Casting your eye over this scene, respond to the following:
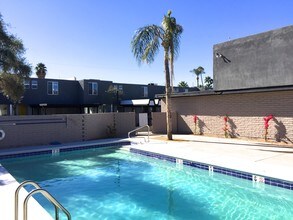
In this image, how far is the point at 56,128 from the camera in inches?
608

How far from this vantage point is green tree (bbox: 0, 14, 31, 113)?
1498cm

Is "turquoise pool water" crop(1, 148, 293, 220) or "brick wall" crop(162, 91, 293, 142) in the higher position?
"brick wall" crop(162, 91, 293, 142)

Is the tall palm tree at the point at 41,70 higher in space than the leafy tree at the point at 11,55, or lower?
higher

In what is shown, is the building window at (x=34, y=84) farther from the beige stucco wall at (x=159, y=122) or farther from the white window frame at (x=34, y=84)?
the beige stucco wall at (x=159, y=122)

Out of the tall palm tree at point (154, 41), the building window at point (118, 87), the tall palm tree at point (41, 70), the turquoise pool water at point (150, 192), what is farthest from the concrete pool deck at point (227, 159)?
the tall palm tree at point (41, 70)

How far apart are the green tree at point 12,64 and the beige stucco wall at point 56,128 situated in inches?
137

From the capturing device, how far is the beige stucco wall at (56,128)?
46.1 feet

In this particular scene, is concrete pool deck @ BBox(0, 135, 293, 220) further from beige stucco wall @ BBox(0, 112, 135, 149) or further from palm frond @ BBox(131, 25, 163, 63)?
palm frond @ BBox(131, 25, 163, 63)

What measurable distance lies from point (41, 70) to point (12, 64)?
97.9 ft

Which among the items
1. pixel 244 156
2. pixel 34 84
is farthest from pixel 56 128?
Answer: pixel 34 84

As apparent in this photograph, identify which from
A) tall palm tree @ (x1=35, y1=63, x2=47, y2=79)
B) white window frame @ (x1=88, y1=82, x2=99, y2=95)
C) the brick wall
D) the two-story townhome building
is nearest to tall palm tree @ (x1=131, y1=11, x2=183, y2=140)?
the brick wall

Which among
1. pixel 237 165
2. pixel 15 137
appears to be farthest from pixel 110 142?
pixel 237 165

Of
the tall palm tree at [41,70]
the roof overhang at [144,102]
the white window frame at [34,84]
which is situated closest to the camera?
the roof overhang at [144,102]

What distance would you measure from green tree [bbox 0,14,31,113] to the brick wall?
10315 mm
